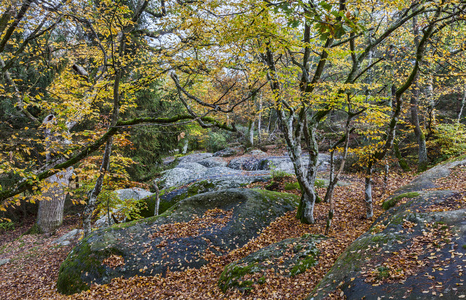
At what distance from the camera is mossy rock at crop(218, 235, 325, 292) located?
416 cm

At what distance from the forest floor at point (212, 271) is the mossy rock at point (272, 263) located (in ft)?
0.40

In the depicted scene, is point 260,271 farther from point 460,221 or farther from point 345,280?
point 460,221

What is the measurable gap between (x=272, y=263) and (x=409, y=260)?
6.98 ft

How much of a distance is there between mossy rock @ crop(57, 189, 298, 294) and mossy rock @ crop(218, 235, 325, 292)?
143 centimetres

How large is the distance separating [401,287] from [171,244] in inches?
190

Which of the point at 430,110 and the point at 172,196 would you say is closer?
the point at 172,196

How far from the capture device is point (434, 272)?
2783 millimetres

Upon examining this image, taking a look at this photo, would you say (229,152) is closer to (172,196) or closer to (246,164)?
(246,164)

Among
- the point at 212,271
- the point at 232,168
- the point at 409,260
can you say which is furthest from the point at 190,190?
the point at 409,260

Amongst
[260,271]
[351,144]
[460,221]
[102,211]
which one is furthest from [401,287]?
[351,144]

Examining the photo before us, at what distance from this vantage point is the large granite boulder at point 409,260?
104 inches

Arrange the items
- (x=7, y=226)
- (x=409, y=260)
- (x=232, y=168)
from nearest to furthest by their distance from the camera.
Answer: (x=409, y=260) → (x=7, y=226) → (x=232, y=168)

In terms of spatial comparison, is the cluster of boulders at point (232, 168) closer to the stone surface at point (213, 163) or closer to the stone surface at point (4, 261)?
the stone surface at point (213, 163)

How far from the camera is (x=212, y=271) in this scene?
5.32 m
